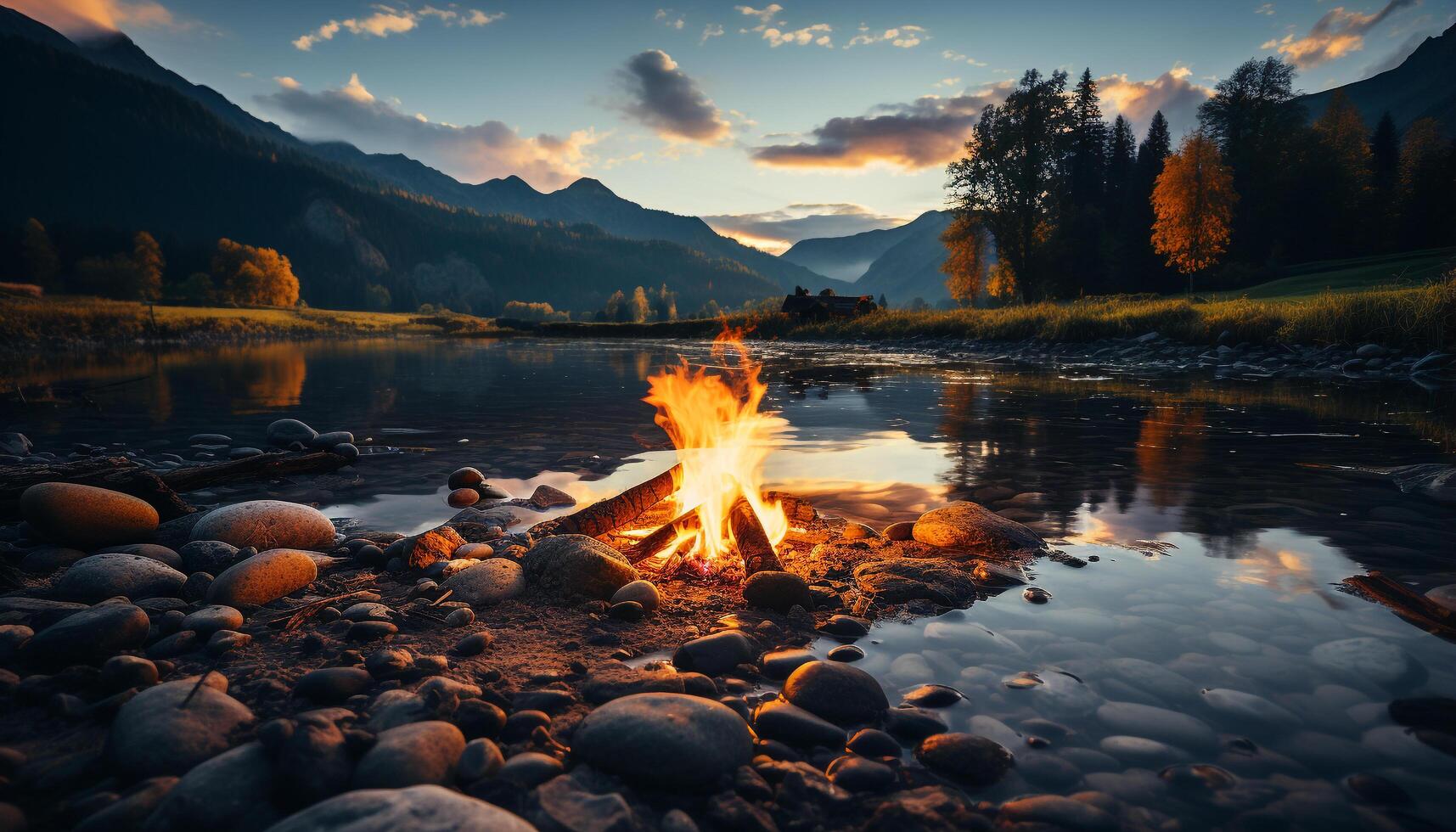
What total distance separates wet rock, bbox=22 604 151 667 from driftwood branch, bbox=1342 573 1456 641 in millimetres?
7742

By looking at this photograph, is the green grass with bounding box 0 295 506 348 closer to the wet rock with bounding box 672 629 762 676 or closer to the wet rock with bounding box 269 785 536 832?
the wet rock with bounding box 672 629 762 676

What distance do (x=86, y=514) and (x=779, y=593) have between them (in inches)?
238

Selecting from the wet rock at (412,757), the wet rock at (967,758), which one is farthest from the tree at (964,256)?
the wet rock at (412,757)

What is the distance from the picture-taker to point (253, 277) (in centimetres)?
10956

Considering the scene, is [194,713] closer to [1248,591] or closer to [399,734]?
[399,734]

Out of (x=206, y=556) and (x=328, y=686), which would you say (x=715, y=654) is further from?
(x=206, y=556)

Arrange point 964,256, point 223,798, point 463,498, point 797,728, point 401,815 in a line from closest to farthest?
1. point 401,815
2. point 223,798
3. point 797,728
4. point 463,498
5. point 964,256

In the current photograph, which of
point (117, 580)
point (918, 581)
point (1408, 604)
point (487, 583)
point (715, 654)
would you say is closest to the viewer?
point (715, 654)

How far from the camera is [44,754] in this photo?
2.68 meters

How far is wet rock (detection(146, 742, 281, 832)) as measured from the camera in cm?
227

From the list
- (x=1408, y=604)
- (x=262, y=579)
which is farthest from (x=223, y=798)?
(x=1408, y=604)

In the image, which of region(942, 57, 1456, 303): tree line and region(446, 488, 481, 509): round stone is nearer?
region(446, 488, 481, 509): round stone

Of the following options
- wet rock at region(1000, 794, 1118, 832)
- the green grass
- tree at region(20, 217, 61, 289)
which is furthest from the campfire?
tree at region(20, 217, 61, 289)

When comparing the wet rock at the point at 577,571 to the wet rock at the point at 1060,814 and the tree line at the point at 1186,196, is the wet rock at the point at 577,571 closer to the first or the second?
the wet rock at the point at 1060,814
